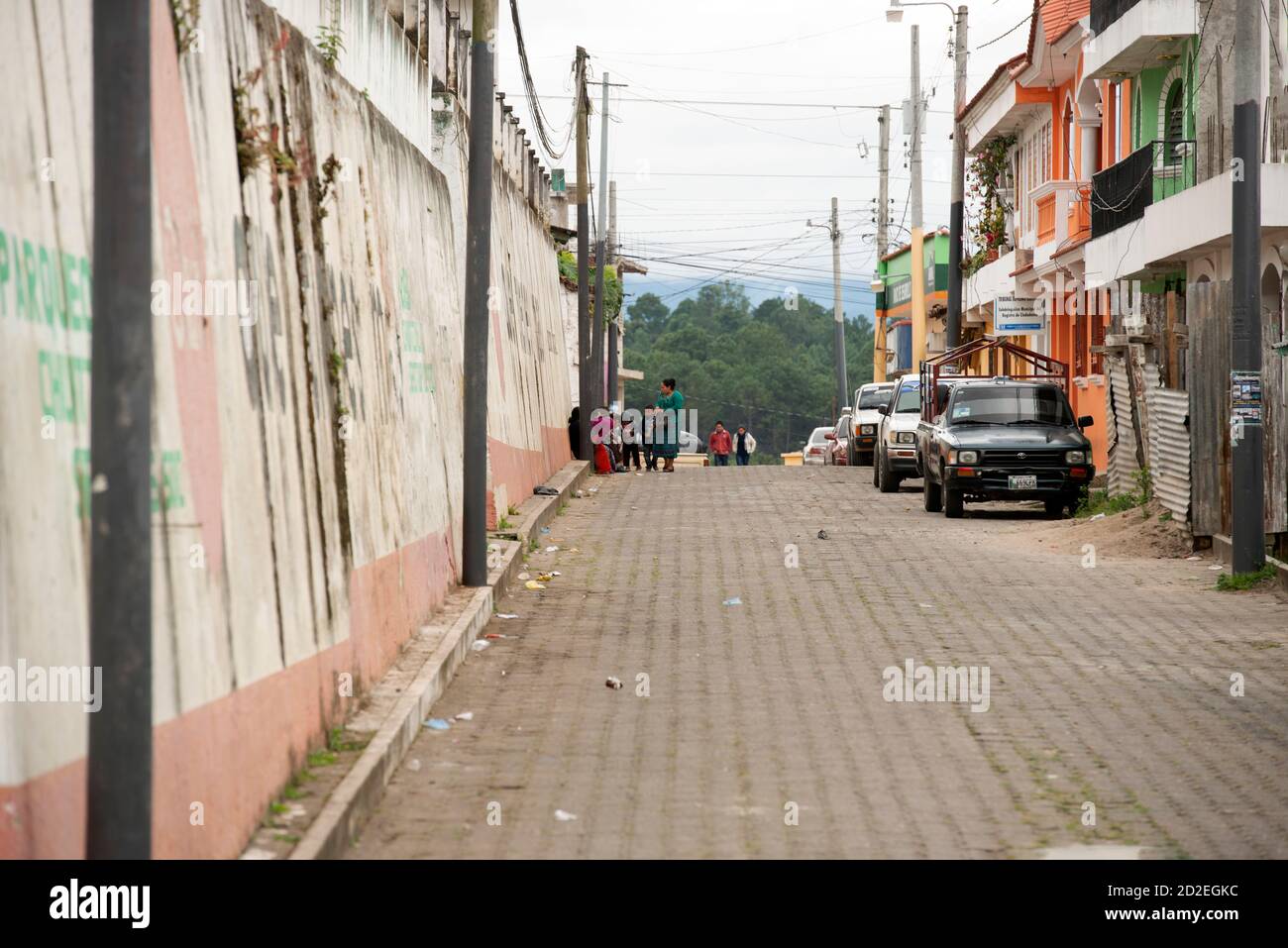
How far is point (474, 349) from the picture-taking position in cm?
1385

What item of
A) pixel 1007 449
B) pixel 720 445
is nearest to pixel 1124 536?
pixel 1007 449

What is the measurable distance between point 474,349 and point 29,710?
31.3ft

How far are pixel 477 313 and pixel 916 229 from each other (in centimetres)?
3898

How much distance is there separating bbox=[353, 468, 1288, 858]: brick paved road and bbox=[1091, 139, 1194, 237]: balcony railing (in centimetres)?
1068

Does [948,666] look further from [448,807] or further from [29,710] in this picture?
[29,710]

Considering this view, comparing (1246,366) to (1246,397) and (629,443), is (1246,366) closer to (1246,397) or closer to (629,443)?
(1246,397)

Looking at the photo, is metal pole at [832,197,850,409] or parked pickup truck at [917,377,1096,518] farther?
metal pole at [832,197,850,409]

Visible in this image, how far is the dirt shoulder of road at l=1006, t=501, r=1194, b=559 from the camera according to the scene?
1806 cm

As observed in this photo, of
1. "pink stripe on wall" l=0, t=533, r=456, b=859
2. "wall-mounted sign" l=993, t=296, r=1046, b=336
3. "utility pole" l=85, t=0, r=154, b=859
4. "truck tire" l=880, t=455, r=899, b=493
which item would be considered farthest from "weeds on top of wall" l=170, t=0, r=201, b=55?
"wall-mounted sign" l=993, t=296, r=1046, b=336

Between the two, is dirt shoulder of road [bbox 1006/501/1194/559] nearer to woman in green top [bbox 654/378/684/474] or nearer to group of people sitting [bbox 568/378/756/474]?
group of people sitting [bbox 568/378/756/474]

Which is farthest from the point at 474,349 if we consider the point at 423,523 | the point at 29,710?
the point at 29,710

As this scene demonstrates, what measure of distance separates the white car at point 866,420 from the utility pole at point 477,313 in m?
23.9

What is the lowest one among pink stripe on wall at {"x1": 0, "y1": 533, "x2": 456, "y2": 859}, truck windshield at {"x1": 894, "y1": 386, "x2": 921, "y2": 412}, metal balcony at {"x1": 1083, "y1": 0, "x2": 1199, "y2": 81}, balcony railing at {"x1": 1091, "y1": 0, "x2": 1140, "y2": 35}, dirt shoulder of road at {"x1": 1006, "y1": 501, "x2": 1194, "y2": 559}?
dirt shoulder of road at {"x1": 1006, "y1": 501, "x2": 1194, "y2": 559}
